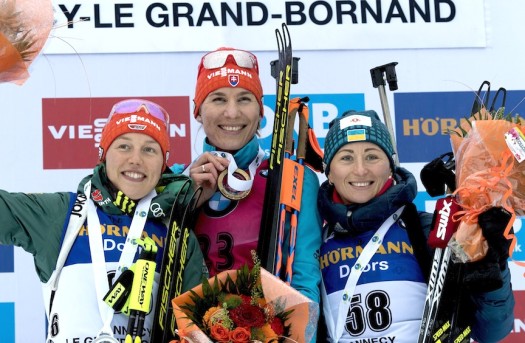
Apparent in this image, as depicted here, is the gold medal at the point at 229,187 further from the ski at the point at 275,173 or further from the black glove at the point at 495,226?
the black glove at the point at 495,226

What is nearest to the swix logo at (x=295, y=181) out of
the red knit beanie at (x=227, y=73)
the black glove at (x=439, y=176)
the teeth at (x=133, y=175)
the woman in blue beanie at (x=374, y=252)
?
the woman in blue beanie at (x=374, y=252)

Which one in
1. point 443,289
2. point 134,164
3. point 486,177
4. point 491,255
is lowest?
point 443,289

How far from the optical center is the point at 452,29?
4988 mm

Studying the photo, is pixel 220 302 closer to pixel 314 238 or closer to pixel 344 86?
pixel 314 238

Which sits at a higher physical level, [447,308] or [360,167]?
[360,167]

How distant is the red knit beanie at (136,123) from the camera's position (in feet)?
12.9

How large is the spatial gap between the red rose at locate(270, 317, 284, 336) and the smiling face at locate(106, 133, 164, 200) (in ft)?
2.59

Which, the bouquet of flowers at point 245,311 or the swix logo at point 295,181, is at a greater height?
the swix logo at point 295,181

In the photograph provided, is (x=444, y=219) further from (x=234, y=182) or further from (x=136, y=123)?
(x=136, y=123)

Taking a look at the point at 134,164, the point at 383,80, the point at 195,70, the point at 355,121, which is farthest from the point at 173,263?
the point at 195,70

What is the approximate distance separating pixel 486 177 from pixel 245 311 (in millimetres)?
978

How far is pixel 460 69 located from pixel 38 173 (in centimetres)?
202

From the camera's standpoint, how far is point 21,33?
3.18 meters

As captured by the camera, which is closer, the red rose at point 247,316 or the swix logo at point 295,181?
the red rose at point 247,316
